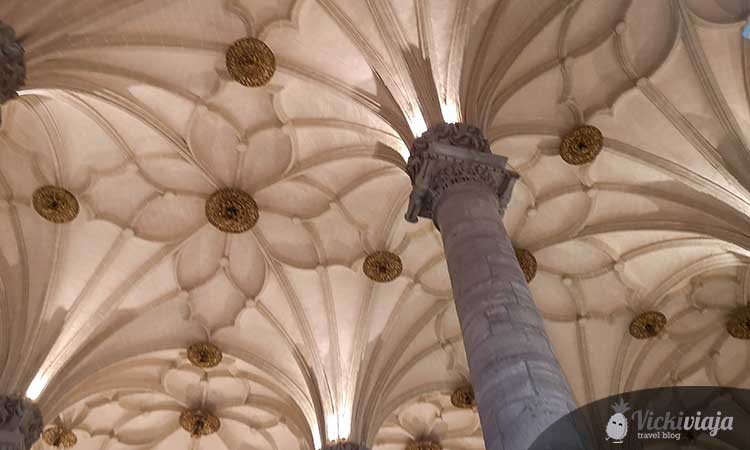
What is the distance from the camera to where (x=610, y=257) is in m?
14.7

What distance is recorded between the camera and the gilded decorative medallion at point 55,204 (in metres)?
12.9

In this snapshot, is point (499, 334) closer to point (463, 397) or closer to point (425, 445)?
point (463, 397)

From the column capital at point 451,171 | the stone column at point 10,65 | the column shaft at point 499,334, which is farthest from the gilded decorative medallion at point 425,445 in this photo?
the stone column at point 10,65

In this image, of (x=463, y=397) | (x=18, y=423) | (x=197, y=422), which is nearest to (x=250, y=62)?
(x=18, y=423)

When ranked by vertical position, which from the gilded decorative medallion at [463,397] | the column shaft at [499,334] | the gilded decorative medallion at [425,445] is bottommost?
the column shaft at [499,334]

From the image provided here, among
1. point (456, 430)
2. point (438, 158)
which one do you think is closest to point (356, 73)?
point (438, 158)

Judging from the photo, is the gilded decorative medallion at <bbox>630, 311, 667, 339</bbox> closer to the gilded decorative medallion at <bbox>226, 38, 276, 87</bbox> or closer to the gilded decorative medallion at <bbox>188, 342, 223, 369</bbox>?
the gilded decorative medallion at <bbox>188, 342, 223, 369</bbox>

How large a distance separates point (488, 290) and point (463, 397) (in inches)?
391

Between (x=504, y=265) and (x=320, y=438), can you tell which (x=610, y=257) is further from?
(x=504, y=265)

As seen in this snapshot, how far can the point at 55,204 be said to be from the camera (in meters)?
13.0

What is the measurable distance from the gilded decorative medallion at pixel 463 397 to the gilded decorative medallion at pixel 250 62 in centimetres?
802

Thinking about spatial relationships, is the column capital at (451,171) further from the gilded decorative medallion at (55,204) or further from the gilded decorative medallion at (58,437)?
the gilded decorative medallion at (58,437)

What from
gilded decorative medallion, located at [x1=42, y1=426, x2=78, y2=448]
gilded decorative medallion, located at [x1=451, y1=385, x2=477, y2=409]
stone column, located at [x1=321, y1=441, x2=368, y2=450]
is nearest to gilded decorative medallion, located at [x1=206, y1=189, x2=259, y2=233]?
stone column, located at [x1=321, y1=441, x2=368, y2=450]

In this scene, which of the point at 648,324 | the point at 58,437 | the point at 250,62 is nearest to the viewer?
the point at 250,62
